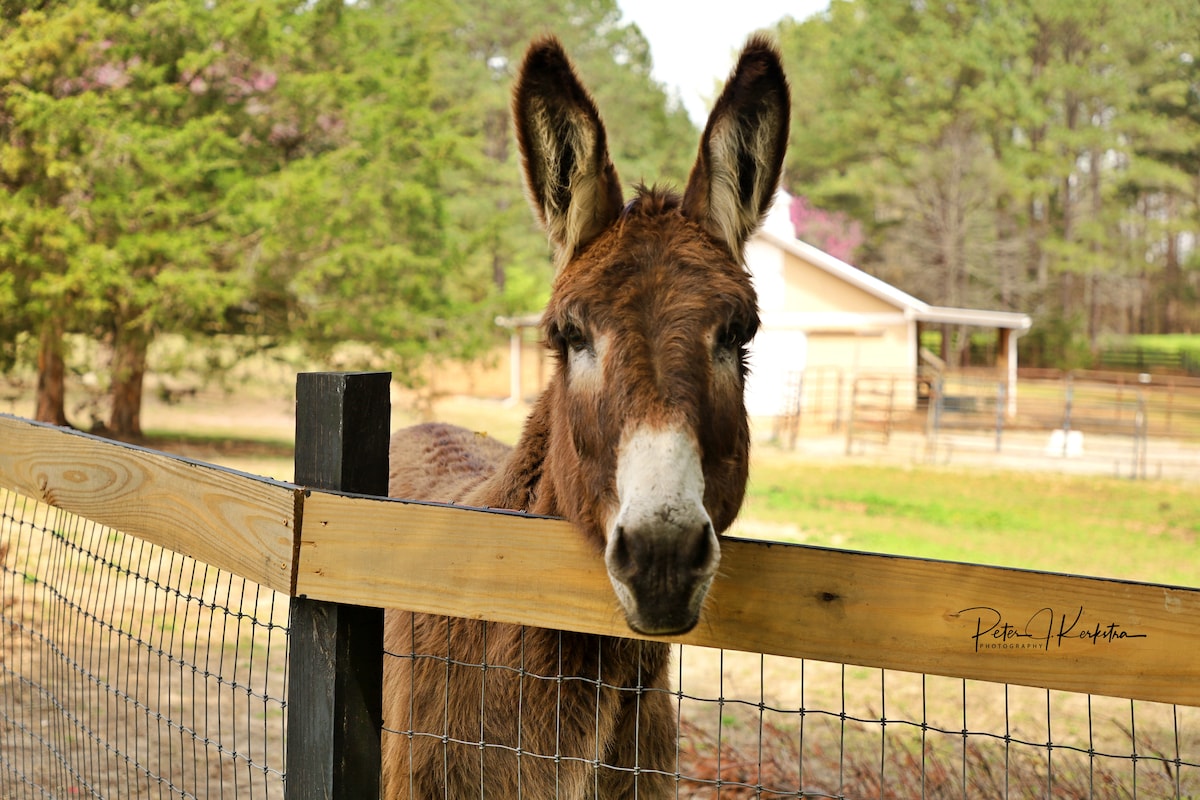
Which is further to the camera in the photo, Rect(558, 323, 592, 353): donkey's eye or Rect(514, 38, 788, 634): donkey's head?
Rect(558, 323, 592, 353): donkey's eye

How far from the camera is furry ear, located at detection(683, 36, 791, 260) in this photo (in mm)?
2252

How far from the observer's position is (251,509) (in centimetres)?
213

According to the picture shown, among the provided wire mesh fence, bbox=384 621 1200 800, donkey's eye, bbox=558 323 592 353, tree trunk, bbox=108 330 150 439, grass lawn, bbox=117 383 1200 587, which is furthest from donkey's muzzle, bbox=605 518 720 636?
tree trunk, bbox=108 330 150 439

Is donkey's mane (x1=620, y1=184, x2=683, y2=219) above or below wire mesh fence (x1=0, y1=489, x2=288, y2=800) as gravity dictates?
above

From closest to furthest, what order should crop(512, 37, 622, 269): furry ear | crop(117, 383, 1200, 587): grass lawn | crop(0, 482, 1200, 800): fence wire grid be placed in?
crop(512, 37, 622, 269): furry ear → crop(0, 482, 1200, 800): fence wire grid → crop(117, 383, 1200, 587): grass lawn

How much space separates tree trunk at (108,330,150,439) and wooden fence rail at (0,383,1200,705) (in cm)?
1593

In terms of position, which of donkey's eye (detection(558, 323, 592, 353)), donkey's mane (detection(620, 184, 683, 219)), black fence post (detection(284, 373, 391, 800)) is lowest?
black fence post (detection(284, 373, 391, 800))

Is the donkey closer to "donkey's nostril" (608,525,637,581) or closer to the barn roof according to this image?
"donkey's nostril" (608,525,637,581)

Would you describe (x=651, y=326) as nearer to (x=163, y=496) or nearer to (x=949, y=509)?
(x=163, y=496)

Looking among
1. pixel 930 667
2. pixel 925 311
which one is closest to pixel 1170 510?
pixel 925 311

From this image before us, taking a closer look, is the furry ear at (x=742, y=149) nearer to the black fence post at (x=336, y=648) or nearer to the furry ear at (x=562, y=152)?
the furry ear at (x=562, y=152)

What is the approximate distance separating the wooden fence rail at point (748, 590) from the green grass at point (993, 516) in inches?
365

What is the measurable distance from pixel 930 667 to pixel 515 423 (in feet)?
79.1

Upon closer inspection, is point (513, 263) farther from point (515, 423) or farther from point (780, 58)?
point (780, 58)
